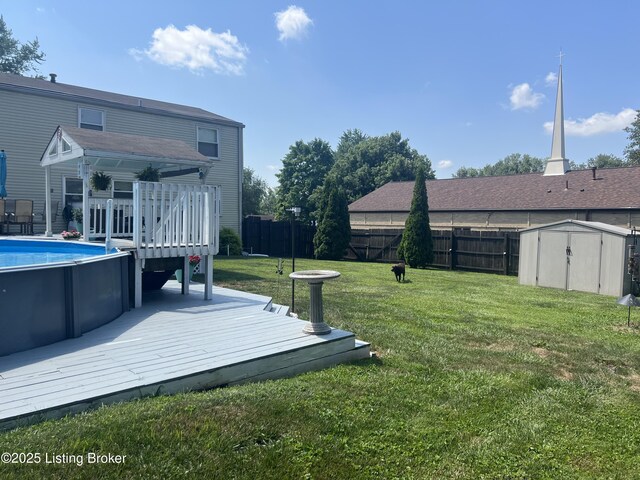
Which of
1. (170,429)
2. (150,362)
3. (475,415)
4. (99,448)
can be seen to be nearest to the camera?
(99,448)

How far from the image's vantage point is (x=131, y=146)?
7.43 metres

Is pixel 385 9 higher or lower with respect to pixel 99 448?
higher

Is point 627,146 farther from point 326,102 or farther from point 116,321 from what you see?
point 116,321

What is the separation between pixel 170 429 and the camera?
8.66ft

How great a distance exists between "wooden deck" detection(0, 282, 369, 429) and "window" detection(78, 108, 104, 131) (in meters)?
12.1

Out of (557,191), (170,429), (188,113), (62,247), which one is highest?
(188,113)

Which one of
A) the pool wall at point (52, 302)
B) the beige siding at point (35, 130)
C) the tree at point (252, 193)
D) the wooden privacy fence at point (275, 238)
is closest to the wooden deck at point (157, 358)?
the pool wall at point (52, 302)

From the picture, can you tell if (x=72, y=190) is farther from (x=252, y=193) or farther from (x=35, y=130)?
(x=252, y=193)

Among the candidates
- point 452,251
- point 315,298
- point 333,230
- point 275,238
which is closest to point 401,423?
point 315,298

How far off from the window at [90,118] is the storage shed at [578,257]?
14574 mm

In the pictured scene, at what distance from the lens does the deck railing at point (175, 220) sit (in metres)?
5.93

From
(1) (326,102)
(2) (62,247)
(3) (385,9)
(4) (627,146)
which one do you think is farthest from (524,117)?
(2) (62,247)

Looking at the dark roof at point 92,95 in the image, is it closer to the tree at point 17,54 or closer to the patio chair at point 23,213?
the patio chair at point 23,213

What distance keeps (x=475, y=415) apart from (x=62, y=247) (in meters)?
7.87
